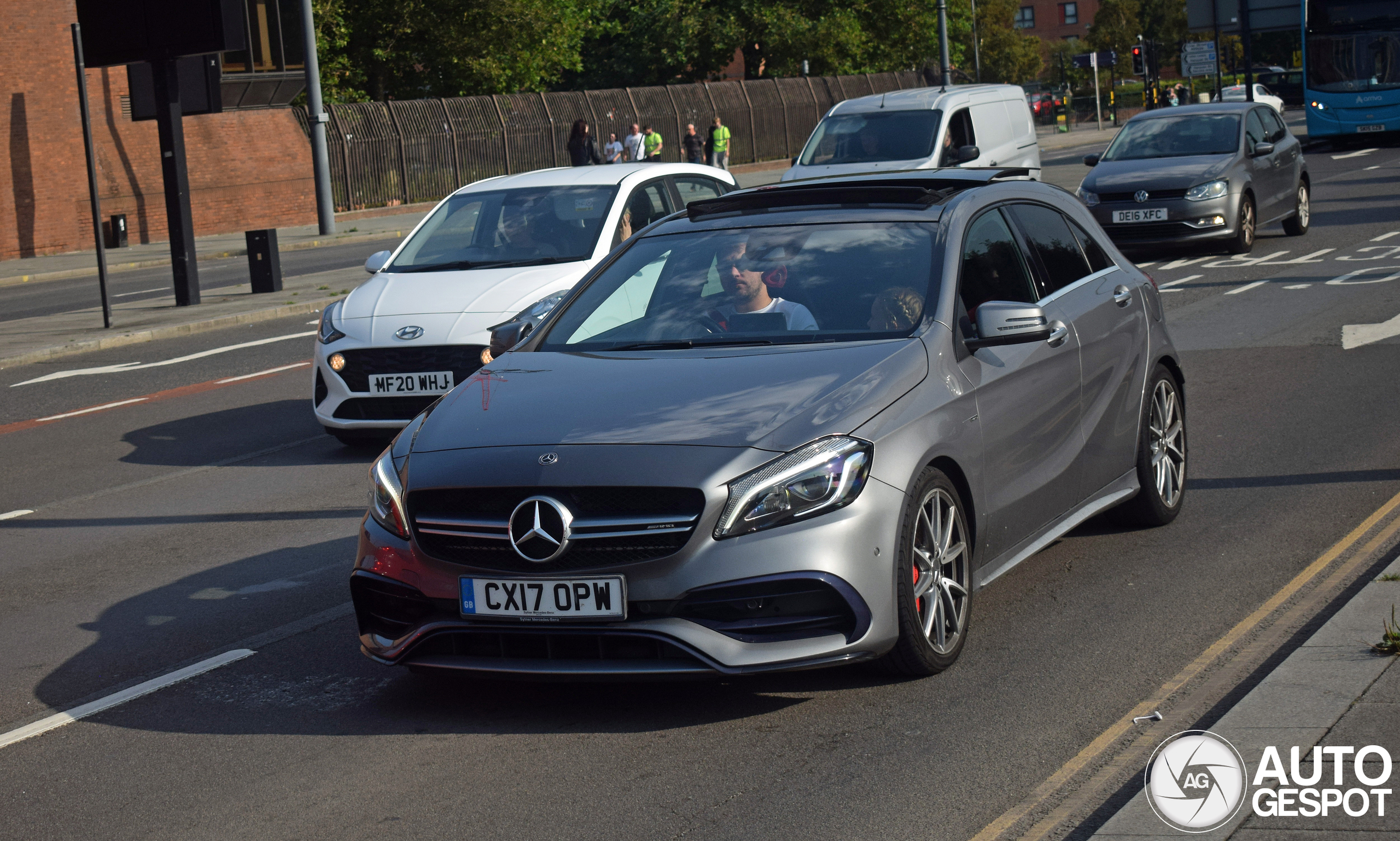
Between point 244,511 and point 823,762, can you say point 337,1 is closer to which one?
point 244,511

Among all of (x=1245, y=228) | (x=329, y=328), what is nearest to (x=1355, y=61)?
(x=1245, y=228)

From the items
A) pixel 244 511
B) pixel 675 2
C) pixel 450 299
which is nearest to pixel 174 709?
pixel 244 511

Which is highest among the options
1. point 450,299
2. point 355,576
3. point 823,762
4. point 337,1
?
point 337,1

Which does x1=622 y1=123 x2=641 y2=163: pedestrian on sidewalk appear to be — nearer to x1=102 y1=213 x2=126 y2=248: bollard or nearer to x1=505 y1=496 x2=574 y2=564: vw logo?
x1=102 y1=213 x2=126 y2=248: bollard

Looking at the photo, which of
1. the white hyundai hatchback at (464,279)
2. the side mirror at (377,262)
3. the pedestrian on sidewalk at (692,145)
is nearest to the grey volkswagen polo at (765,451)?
the white hyundai hatchback at (464,279)

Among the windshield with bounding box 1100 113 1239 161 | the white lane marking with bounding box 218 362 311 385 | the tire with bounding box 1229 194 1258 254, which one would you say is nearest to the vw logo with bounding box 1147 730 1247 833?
the white lane marking with bounding box 218 362 311 385

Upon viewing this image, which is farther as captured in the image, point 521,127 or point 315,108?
point 521,127

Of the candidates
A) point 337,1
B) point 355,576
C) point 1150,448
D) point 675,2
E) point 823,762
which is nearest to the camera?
point 823,762

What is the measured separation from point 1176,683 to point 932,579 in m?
A: 0.81

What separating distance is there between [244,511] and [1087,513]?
4551 millimetres

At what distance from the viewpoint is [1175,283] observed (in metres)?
16.9

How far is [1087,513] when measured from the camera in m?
6.39

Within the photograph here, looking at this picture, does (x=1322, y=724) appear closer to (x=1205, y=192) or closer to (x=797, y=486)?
(x=797, y=486)

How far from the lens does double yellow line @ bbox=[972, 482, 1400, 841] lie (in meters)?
4.01
